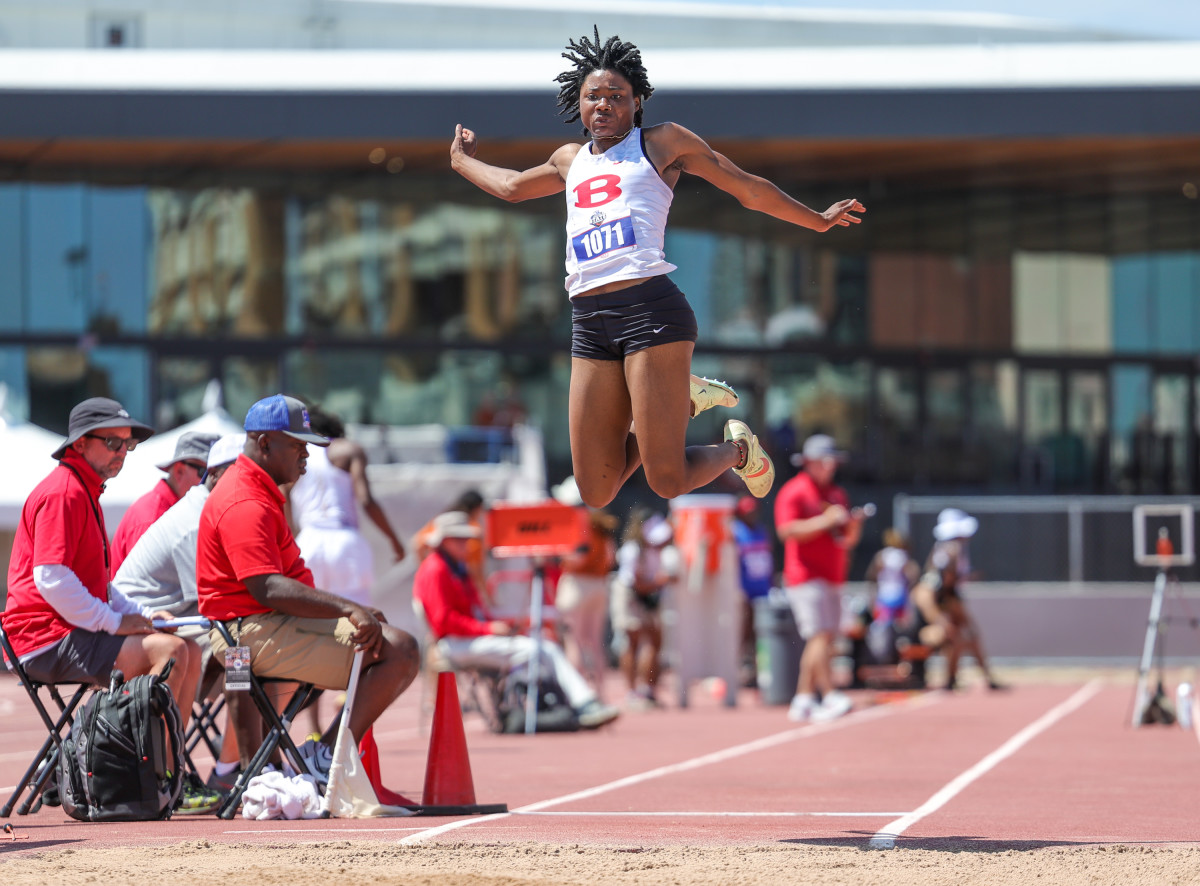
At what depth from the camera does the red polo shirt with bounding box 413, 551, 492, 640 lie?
1218 cm

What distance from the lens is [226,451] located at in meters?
8.33

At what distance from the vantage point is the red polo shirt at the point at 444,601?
1218cm

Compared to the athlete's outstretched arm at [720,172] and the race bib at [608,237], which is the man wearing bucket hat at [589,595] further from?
the race bib at [608,237]

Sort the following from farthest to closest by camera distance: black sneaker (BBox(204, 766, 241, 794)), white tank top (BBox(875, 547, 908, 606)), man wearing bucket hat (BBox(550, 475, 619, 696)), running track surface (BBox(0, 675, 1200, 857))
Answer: white tank top (BBox(875, 547, 908, 606)), man wearing bucket hat (BBox(550, 475, 619, 696)), black sneaker (BBox(204, 766, 241, 794)), running track surface (BBox(0, 675, 1200, 857))

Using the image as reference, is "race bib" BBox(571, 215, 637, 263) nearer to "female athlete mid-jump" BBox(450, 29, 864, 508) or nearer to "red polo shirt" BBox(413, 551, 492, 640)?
"female athlete mid-jump" BBox(450, 29, 864, 508)

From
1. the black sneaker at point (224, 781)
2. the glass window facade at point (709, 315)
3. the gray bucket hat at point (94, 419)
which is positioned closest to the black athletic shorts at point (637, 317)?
the gray bucket hat at point (94, 419)

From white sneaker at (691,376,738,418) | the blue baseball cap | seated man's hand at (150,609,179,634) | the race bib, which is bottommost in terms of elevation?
seated man's hand at (150,609,179,634)

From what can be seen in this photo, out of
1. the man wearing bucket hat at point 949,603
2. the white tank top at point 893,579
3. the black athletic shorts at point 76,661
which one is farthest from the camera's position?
the white tank top at point 893,579

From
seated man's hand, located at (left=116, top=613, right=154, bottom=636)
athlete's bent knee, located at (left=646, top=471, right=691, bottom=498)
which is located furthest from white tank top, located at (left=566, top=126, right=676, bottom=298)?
seated man's hand, located at (left=116, top=613, right=154, bottom=636)

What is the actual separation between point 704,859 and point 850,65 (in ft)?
67.5

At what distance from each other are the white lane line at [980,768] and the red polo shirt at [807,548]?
6.44 ft

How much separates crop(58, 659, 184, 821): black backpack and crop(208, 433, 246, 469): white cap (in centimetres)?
143

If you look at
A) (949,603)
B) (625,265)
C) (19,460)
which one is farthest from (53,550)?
(949,603)

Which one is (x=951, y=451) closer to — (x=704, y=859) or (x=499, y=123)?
(x=499, y=123)
